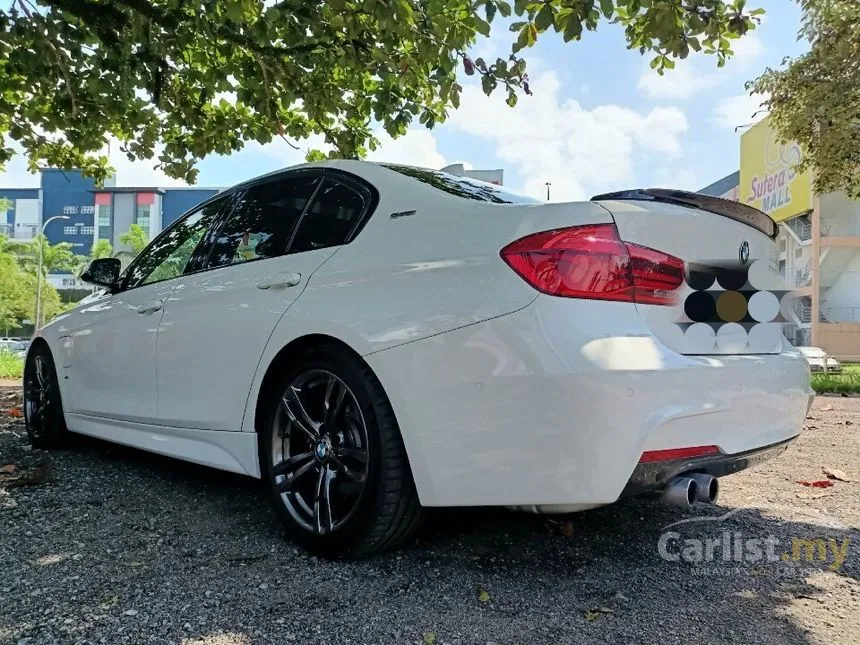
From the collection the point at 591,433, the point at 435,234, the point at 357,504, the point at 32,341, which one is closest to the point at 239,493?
the point at 357,504

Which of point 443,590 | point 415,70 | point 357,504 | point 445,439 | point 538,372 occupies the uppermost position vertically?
point 415,70

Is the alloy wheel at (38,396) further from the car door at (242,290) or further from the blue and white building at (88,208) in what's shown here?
the blue and white building at (88,208)

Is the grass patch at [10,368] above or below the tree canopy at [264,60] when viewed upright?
below

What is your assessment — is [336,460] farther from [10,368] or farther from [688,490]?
[10,368]

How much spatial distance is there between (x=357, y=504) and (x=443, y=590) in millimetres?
423

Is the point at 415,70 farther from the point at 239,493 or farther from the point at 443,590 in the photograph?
the point at 443,590

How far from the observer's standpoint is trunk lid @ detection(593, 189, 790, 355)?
6.93 feet

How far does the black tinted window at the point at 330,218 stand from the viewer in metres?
Result: 2.71

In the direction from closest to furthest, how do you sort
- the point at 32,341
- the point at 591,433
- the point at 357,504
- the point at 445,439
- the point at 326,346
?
1. the point at 591,433
2. the point at 445,439
3. the point at 357,504
4. the point at 326,346
5. the point at 32,341

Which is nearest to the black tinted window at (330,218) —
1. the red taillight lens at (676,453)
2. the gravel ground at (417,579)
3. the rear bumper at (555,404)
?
the rear bumper at (555,404)

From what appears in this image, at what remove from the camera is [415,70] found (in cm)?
588

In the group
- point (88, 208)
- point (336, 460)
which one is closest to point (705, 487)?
point (336, 460)

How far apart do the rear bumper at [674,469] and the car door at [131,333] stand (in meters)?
2.55

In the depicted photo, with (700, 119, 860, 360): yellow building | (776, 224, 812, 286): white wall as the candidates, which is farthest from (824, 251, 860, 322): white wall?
(776, 224, 812, 286): white wall
